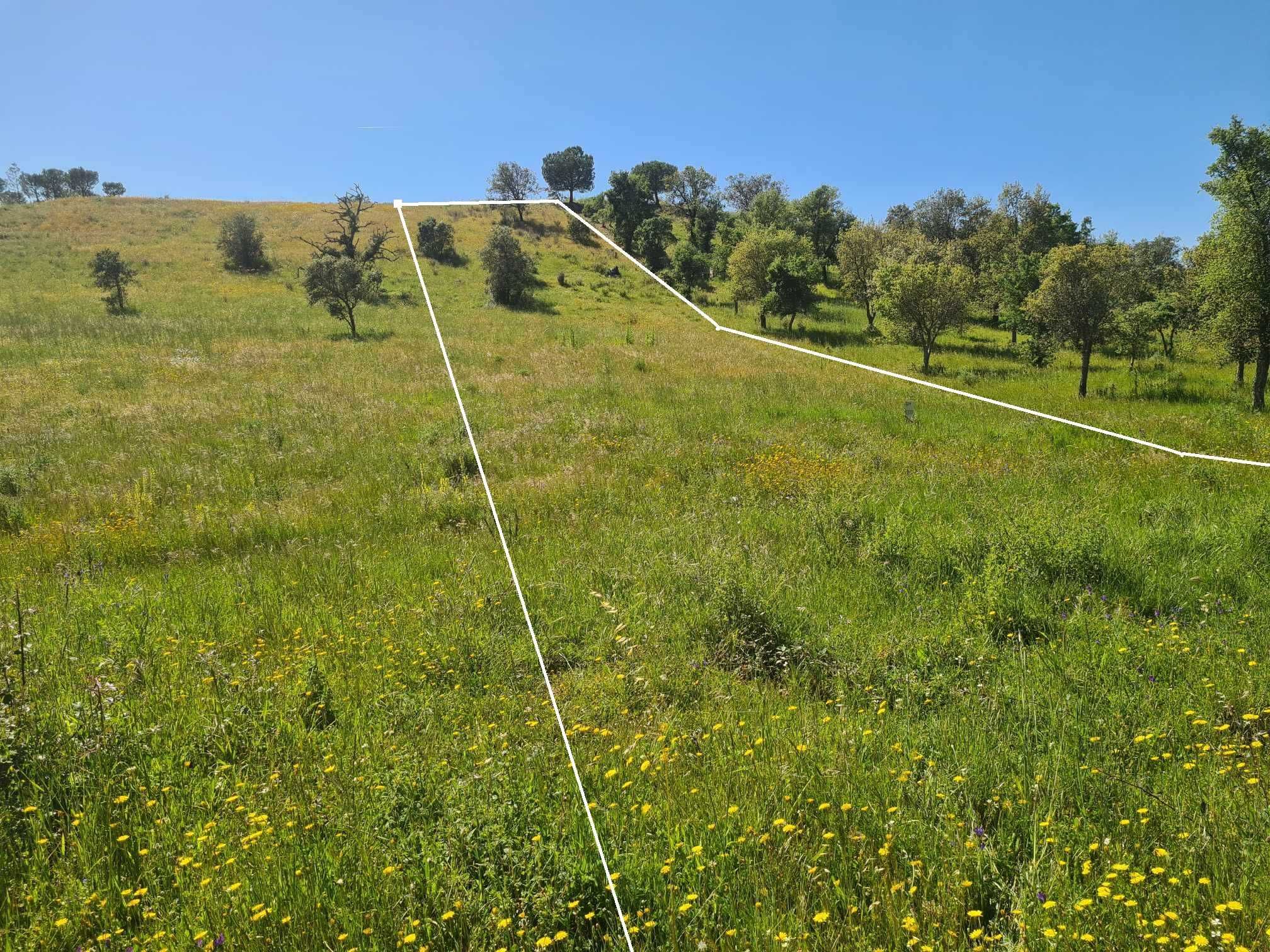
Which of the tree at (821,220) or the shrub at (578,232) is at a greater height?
the tree at (821,220)

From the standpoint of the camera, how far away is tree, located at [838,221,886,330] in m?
48.5

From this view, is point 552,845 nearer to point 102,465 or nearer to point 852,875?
point 852,875

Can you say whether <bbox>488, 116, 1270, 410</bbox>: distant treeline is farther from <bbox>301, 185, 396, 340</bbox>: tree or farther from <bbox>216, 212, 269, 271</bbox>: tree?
<bbox>216, 212, 269, 271</bbox>: tree

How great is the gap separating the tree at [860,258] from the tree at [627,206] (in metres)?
38.5

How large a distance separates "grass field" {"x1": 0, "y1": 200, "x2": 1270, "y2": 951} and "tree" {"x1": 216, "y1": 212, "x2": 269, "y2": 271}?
44.6 metres

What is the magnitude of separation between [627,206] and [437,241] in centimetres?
656

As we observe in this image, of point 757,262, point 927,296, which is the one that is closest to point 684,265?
point 927,296

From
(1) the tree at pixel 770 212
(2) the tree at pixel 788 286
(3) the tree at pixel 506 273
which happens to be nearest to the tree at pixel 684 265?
(3) the tree at pixel 506 273

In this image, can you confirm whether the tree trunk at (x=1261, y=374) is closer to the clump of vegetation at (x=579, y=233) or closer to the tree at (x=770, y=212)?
the clump of vegetation at (x=579, y=233)

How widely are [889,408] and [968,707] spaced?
12578 mm

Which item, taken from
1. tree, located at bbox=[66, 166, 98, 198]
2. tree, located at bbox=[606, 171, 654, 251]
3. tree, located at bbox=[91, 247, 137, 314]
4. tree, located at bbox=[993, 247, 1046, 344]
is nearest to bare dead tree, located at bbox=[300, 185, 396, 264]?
tree, located at bbox=[91, 247, 137, 314]

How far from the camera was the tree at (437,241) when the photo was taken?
511 cm

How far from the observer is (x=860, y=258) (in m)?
49.5

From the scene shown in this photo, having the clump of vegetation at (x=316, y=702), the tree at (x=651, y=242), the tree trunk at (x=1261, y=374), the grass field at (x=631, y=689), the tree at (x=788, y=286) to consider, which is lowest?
the clump of vegetation at (x=316, y=702)
